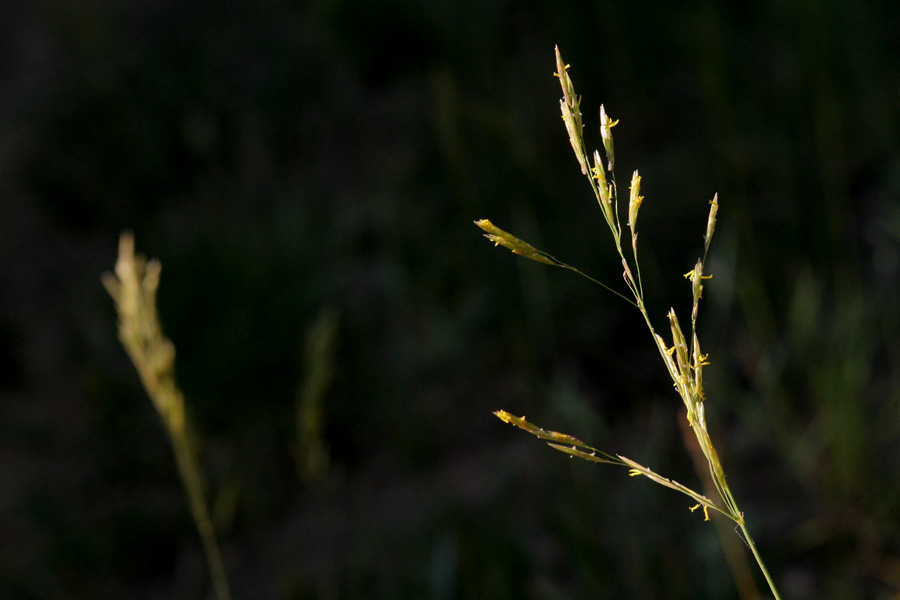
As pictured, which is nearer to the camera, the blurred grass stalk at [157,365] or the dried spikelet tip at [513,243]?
the dried spikelet tip at [513,243]

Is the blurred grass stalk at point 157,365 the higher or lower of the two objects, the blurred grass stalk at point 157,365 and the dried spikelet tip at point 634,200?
the lower

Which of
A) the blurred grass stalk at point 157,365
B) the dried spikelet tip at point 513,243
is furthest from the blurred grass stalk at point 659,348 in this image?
the blurred grass stalk at point 157,365

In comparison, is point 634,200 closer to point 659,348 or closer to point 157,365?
point 659,348

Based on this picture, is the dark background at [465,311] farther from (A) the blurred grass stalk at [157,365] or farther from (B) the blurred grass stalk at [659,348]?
(B) the blurred grass stalk at [659,348]

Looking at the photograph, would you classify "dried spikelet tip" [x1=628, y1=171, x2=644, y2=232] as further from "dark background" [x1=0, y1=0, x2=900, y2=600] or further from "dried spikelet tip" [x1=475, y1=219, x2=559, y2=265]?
"dark background" [x1=0, y1=0, x2=900, y2=600]

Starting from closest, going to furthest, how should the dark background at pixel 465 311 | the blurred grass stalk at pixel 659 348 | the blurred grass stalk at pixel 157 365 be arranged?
1. the blurred grass stalk at pixel 659 348
2. the blurred grass stalk at pixel 157 365
3. the dark background at pixel 465 311

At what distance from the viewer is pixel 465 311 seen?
276cm

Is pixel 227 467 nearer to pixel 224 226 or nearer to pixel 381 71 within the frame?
pixel 224 226

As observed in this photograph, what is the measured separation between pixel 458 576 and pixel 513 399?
0.89 m

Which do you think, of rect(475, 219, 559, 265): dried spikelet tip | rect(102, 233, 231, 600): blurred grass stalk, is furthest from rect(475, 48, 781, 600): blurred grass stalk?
rect(102, 233, 231, 600): blurred grass stalk

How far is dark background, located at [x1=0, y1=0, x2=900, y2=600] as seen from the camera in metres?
1.80

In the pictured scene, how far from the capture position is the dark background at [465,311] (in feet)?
5.92

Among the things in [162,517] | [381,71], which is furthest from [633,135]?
[162,517]

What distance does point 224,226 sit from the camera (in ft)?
11.2
